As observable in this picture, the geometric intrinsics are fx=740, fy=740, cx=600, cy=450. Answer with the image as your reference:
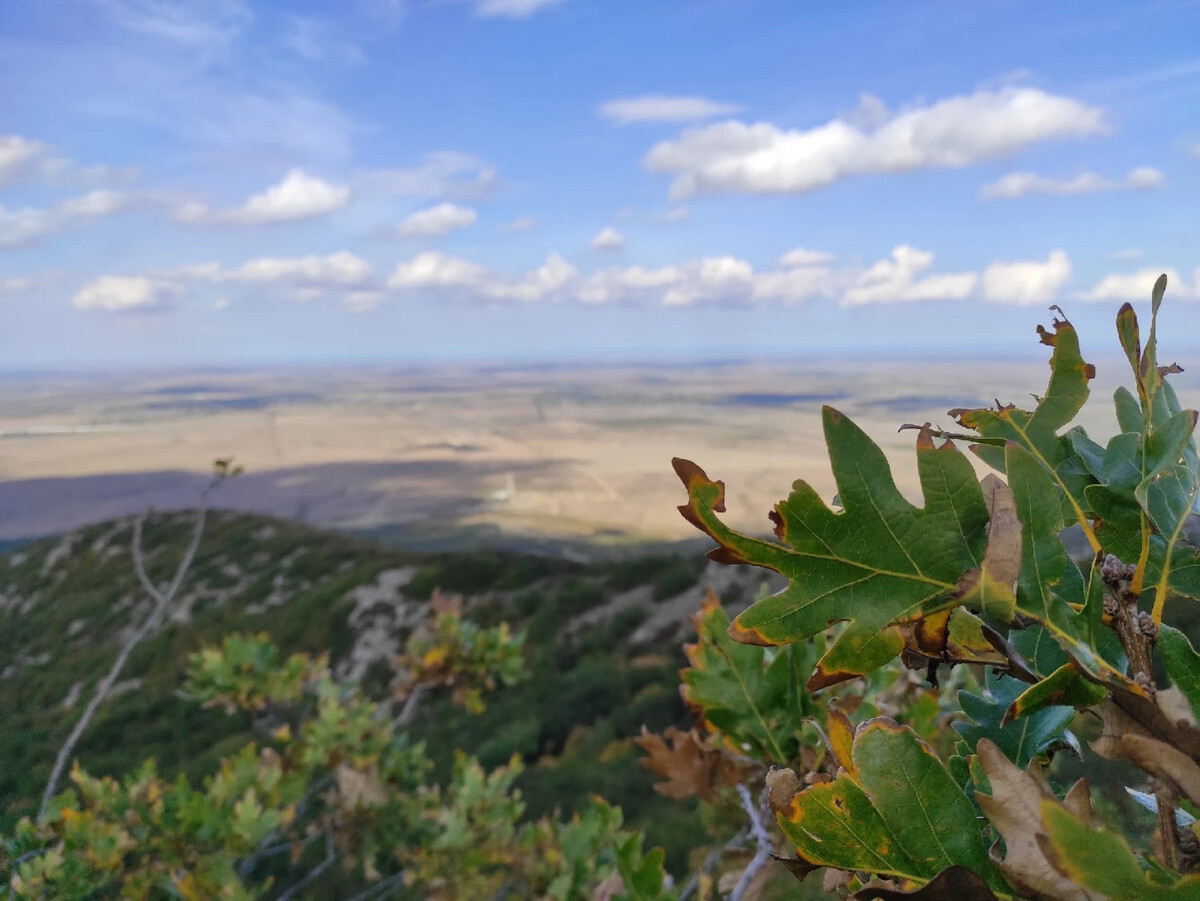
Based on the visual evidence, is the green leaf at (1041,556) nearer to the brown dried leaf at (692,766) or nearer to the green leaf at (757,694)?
the green leaf at (757,694)

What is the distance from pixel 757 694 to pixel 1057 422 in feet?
4.23

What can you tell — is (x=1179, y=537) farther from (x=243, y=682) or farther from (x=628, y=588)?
(x=628, y=588)

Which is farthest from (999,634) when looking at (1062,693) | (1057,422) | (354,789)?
(354,789)

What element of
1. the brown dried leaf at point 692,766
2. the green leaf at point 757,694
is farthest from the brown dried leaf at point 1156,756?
the brown dried leaf at point 692,766

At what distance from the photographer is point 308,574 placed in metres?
28.4

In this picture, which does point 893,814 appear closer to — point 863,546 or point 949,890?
point 949,890

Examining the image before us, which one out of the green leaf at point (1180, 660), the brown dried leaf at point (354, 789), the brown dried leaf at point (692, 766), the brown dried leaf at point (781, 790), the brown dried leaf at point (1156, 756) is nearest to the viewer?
the brown dried leaf at point (1156, 756)

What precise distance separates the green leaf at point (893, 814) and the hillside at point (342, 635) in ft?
16.0

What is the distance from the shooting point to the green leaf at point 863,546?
726mm

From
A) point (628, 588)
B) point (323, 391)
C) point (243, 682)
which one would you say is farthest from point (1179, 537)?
point (323, 391)

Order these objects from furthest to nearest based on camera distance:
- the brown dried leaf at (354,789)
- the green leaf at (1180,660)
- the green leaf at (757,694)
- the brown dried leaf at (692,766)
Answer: the brown dried leaf at (354,789) < the brown dried leaf at (692,766) < the green leaf at (757,694) < the green leaf at (1180,660)

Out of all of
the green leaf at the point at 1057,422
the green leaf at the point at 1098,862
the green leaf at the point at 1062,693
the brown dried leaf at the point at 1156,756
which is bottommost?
the green leaf at the point at 1098,862

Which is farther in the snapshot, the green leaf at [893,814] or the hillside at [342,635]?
the hillside at [342,635]

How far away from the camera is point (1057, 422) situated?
2.91 feet
